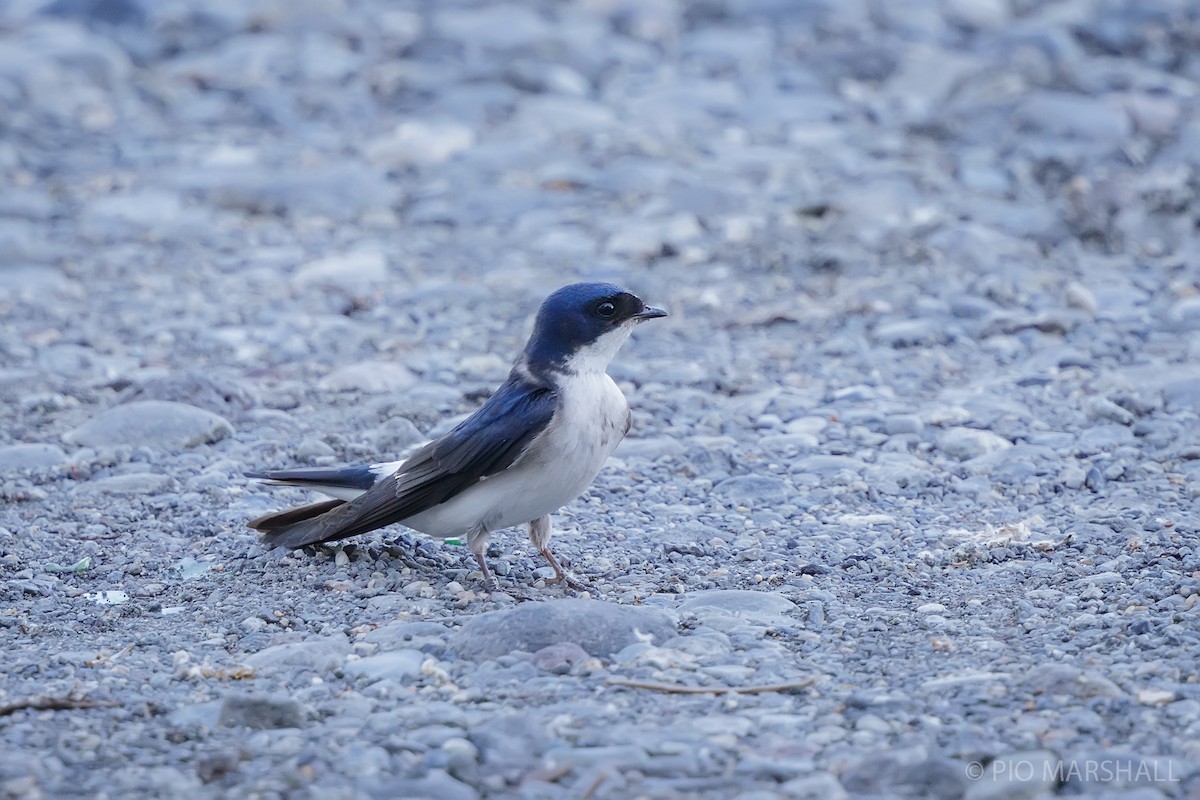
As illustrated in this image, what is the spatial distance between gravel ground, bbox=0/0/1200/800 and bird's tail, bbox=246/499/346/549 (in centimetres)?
6

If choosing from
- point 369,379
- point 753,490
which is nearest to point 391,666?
point 753,490

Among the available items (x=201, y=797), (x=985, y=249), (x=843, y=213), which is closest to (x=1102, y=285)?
(x=985, y=249)

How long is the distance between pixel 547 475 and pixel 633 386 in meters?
2.18

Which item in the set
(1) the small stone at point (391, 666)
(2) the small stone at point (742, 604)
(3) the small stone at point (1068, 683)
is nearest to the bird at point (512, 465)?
(2) the small stone at point (742, 604)

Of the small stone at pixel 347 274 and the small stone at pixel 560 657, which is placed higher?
the small stone at pixel 560 657

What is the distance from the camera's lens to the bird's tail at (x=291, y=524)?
15.0ft

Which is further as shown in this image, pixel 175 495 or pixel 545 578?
pixel 175 495

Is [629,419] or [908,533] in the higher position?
[629,419]

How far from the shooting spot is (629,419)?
463 cm

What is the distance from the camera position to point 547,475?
436 cm

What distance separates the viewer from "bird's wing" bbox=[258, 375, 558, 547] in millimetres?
Result: 4367

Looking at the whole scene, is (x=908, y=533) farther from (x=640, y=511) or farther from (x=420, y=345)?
(x=420, y=345)

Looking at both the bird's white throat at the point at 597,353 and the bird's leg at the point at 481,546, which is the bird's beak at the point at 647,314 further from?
the bird's leg at the point at 481,546

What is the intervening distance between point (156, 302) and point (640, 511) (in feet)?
11.1
